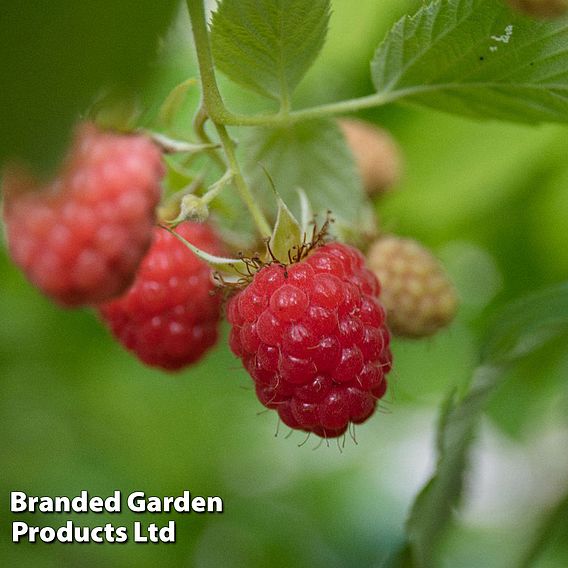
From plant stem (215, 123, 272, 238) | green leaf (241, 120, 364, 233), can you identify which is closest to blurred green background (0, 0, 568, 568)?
green leaf (241, 120, 364, 233)

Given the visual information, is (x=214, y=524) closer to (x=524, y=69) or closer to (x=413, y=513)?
(x=413, y=513)

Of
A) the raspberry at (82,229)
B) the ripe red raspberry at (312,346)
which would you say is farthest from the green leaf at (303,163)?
the raspberry at (82,229)

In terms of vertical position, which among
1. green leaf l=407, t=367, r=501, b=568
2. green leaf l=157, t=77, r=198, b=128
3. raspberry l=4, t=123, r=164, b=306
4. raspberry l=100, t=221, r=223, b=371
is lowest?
green leaf l=407, t=367, r=501, b=568

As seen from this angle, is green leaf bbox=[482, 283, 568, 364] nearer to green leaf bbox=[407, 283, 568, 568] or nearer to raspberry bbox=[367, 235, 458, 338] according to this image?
green leaf bbox=[407, 283, 568, 568]

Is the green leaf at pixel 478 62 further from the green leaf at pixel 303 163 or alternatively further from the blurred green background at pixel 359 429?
the blurred green background at pixel 359 429

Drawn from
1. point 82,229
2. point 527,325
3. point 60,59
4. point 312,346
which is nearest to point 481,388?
point 527,325

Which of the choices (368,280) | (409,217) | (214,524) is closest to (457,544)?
(214,524)
